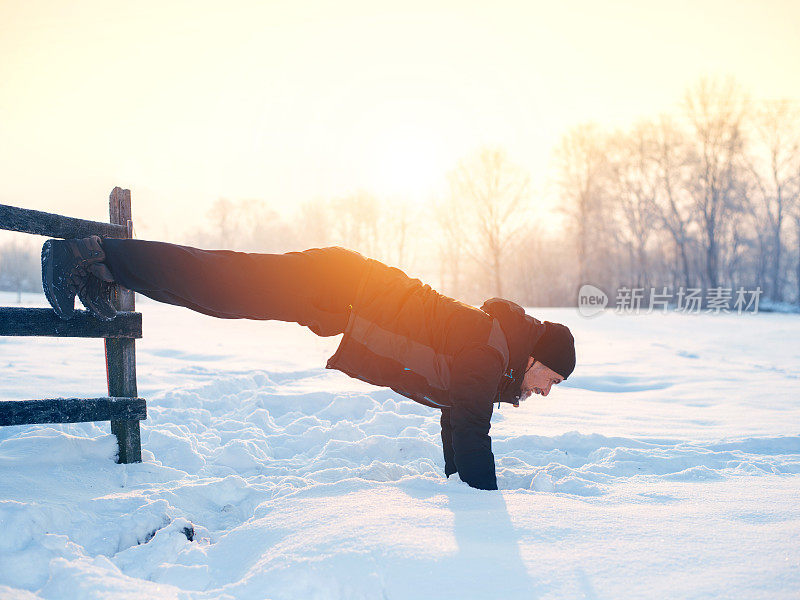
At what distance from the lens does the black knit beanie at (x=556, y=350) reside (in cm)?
274

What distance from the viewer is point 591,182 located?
1164 inches

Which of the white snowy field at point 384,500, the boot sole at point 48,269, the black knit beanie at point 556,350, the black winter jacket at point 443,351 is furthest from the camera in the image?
the black knit beanie at point 556,350

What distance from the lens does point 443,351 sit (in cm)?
251

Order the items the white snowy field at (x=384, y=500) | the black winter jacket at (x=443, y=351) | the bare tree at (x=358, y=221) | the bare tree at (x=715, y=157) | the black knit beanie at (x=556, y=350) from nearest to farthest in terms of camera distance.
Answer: the white snowy field at (x=384, y=500) → the black winter jacket at (x=443, y=351) → the black knit beanie at (x=556, y=350) → the bare tree at (x=715, y=157) → the bare tree at (x=358, y=221)

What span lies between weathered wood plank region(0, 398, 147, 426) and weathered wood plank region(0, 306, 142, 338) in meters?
0.31

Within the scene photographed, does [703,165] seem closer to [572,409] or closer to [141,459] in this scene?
[572,409]

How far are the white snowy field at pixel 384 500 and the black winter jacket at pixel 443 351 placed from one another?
294 millimetres

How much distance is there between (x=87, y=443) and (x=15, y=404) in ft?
1.77

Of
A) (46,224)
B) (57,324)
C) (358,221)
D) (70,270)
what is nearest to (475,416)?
(70,270)

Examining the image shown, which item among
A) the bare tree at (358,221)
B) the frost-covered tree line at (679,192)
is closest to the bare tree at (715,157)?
the frost-covered tree line at (679,192)

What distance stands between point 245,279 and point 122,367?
95cm

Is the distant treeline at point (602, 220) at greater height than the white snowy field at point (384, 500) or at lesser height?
greater

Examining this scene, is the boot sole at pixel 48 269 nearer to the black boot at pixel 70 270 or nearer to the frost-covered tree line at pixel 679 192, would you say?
the black boot at pixel 70 270

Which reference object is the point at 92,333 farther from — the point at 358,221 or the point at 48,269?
the point at 358,221
